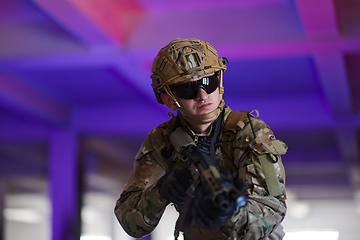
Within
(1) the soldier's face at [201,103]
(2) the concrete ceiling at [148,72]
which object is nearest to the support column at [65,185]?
(2) the concrete ceiling at [148,72]

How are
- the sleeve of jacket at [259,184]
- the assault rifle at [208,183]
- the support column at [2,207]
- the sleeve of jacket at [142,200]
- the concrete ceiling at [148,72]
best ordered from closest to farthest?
the assault rifle at [208,183], the sleeve of jacket at [259,184], the sleeve of jacket at [142,200], the concrete ceiling at [148,72], the support column at [2,207]

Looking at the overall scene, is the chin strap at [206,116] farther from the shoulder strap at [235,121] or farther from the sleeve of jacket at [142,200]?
the sleeve of jacket at [142,200]

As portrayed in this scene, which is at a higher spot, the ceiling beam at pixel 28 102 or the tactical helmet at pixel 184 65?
the ceiling beam at pixel 28 102

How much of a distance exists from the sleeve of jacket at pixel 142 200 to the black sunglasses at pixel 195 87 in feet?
1.01

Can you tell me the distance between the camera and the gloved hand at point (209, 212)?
124cm

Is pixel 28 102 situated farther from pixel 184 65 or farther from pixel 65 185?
pixel 184 65

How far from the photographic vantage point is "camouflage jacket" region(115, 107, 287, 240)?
4.76 feet

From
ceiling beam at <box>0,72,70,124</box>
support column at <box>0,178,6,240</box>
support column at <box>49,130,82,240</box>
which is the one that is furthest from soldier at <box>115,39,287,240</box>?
support column at <box>0,178,6,240</box>

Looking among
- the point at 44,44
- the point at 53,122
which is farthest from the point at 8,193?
the point at 44,44

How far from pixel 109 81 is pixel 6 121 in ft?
9.67

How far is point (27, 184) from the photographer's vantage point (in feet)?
31.3

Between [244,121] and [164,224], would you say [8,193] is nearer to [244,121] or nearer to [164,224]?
[164,224]

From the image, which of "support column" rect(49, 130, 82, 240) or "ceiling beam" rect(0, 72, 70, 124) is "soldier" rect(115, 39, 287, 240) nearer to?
"ceiling beam" rect(0, 72, 70, 124)

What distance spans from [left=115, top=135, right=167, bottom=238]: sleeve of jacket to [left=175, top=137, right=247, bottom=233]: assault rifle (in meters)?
0.13
